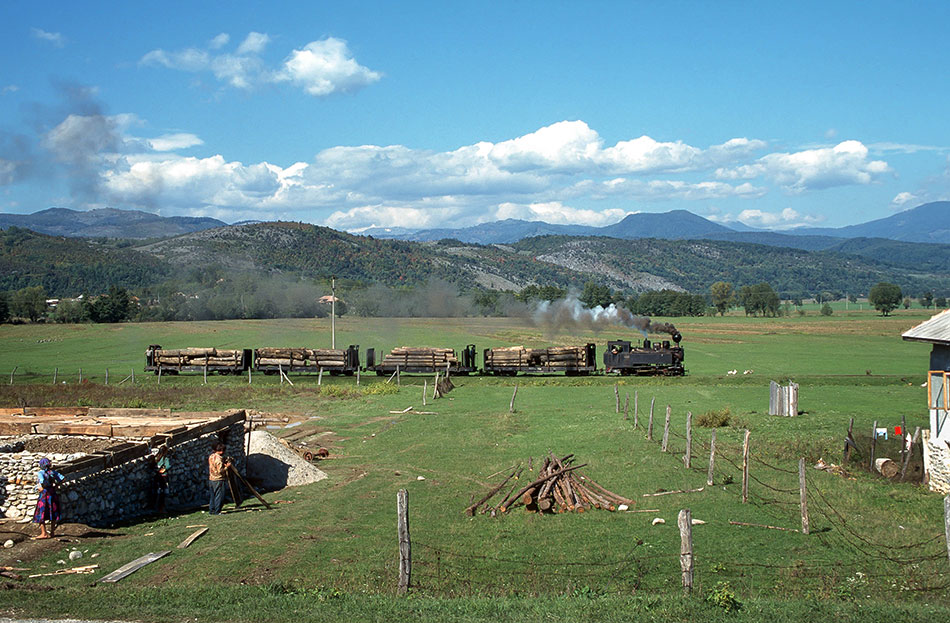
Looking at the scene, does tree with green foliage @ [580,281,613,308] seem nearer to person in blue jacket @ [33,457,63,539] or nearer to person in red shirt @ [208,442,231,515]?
person in red shirt @ [208,442,231,515]

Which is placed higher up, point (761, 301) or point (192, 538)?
point (761, 301)

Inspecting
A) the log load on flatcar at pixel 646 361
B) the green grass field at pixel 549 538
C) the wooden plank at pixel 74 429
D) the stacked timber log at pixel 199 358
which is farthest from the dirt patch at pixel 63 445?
the log load on flatcar at pixel 646 361

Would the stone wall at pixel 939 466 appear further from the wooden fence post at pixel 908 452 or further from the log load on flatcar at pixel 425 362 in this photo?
the log load on flatcar at pixel 425 362

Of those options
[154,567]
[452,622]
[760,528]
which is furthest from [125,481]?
[760,528]

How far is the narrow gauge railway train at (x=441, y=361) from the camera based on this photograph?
54.3 metres

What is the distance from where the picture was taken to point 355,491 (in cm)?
2092

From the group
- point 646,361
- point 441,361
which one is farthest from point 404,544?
point 441,361

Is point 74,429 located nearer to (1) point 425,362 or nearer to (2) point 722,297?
(1) point 425,362

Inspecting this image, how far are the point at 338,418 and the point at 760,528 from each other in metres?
23.7

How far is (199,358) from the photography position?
60188mm

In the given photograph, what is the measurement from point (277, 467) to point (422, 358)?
1340 inches

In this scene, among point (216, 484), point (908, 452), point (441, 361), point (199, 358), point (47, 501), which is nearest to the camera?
point (47, 501)

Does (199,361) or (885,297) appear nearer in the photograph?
(199,361)

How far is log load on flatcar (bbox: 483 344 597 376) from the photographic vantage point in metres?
55.8
